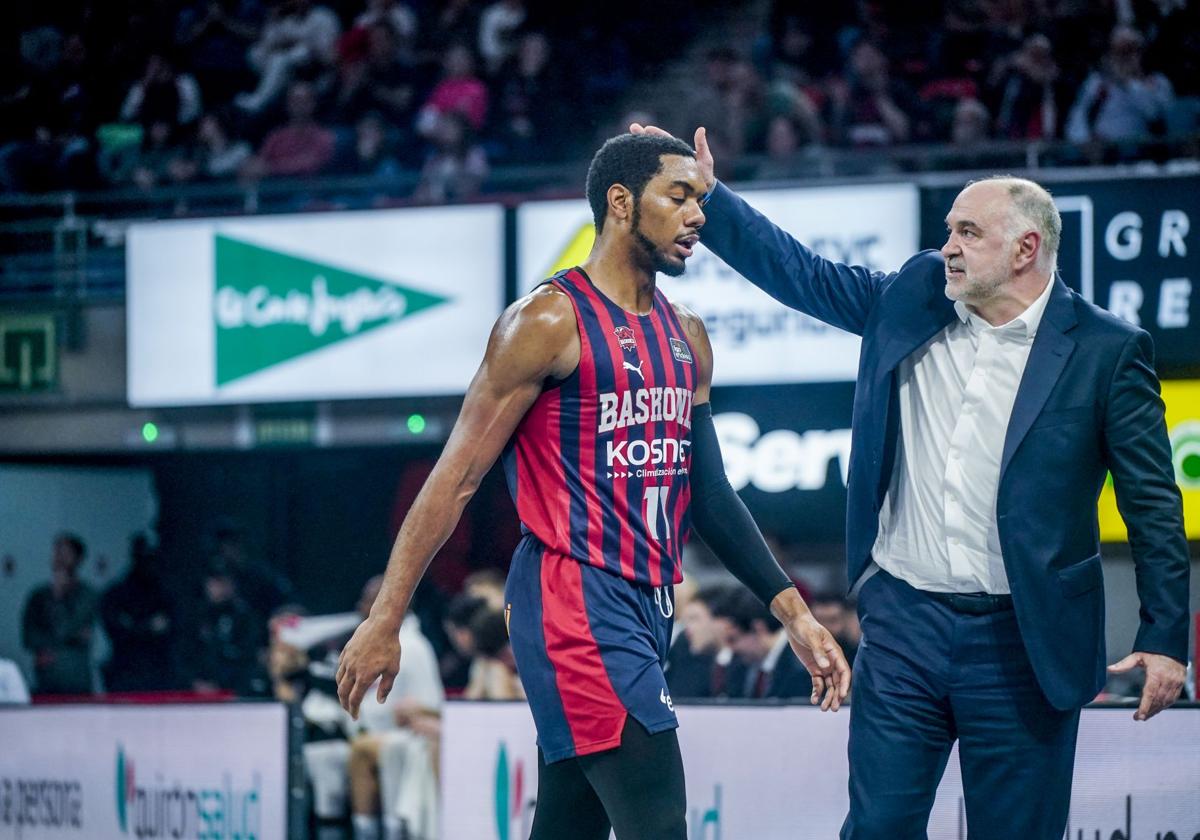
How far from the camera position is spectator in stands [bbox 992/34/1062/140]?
36.4 ft

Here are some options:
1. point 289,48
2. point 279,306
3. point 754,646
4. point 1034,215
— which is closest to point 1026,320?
point 1034,215

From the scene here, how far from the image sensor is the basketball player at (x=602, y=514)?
3.61 m

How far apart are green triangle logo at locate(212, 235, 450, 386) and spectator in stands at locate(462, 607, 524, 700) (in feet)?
12.8

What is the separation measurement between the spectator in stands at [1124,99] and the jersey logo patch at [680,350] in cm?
734

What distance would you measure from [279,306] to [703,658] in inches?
203

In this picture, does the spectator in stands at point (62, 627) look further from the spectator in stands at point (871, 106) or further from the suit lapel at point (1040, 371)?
the suit lapel at point (1040, 371)

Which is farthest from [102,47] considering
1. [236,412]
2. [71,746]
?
[71,746]

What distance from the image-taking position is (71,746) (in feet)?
24.4

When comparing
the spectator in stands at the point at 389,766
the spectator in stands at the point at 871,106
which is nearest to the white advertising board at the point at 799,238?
the spectator in stands at the point at 871,106

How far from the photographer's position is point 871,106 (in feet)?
38.2

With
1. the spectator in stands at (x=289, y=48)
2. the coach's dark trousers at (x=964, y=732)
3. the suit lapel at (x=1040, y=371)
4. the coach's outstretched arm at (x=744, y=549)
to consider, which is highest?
the spectator in stands at (x=289, y=48)

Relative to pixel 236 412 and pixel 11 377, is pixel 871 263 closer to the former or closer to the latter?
pixel 236 412

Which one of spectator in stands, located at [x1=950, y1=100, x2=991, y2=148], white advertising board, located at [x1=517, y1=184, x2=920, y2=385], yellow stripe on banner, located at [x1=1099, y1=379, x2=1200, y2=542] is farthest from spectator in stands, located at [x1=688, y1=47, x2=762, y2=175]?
yellow stripe on banner, located at [x1=1099, y1=379, x2=1200, y2=542]

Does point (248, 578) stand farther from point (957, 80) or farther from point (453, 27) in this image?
point (957, 80)
